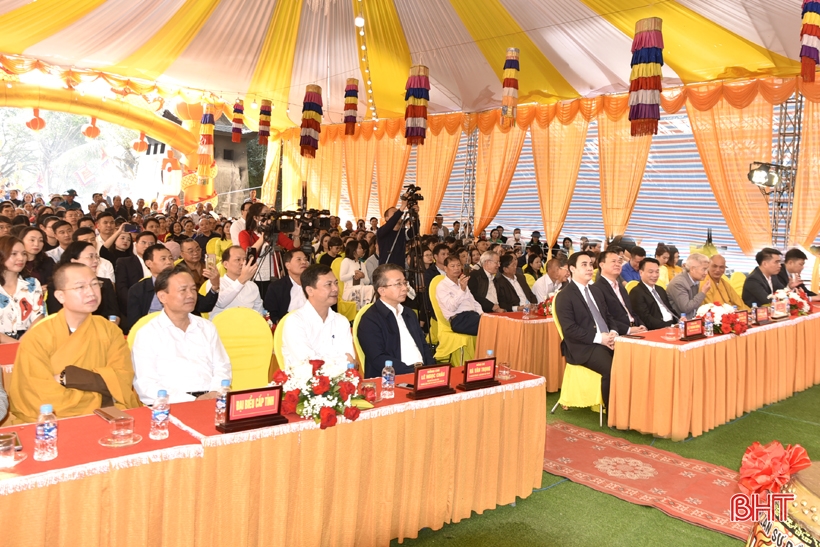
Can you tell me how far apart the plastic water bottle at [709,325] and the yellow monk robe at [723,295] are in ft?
3.98

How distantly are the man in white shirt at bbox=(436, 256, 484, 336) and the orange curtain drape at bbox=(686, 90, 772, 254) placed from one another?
4.79 meters

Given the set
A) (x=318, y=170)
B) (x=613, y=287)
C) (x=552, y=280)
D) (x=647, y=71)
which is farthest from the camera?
(x=318, y=170)

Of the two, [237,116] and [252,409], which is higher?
[237,116]

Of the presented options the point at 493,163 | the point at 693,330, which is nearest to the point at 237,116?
the point at 493,163

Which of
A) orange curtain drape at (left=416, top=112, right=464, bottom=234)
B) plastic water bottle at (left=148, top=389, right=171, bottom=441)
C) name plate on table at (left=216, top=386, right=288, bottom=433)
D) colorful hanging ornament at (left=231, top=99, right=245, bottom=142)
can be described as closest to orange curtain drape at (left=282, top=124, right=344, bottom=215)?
colorful hanging ornament at (left=231, top=99, right=245, bottom=142)

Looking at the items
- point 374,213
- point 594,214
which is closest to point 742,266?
point 594,214

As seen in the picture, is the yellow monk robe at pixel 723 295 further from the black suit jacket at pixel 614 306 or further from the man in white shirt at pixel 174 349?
the man in white shirt at pixel 174 349

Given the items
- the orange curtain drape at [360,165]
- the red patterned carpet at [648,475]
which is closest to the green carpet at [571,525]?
the red patterned carpet at [648,475]

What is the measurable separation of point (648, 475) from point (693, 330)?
1223 mm

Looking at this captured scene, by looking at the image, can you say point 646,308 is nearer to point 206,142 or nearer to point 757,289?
point 757,289

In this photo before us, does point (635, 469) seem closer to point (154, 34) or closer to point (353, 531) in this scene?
point (353, 531)

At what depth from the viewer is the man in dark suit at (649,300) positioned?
214 inches

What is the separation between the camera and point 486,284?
6383 millimetres

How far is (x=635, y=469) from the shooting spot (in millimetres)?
3906
